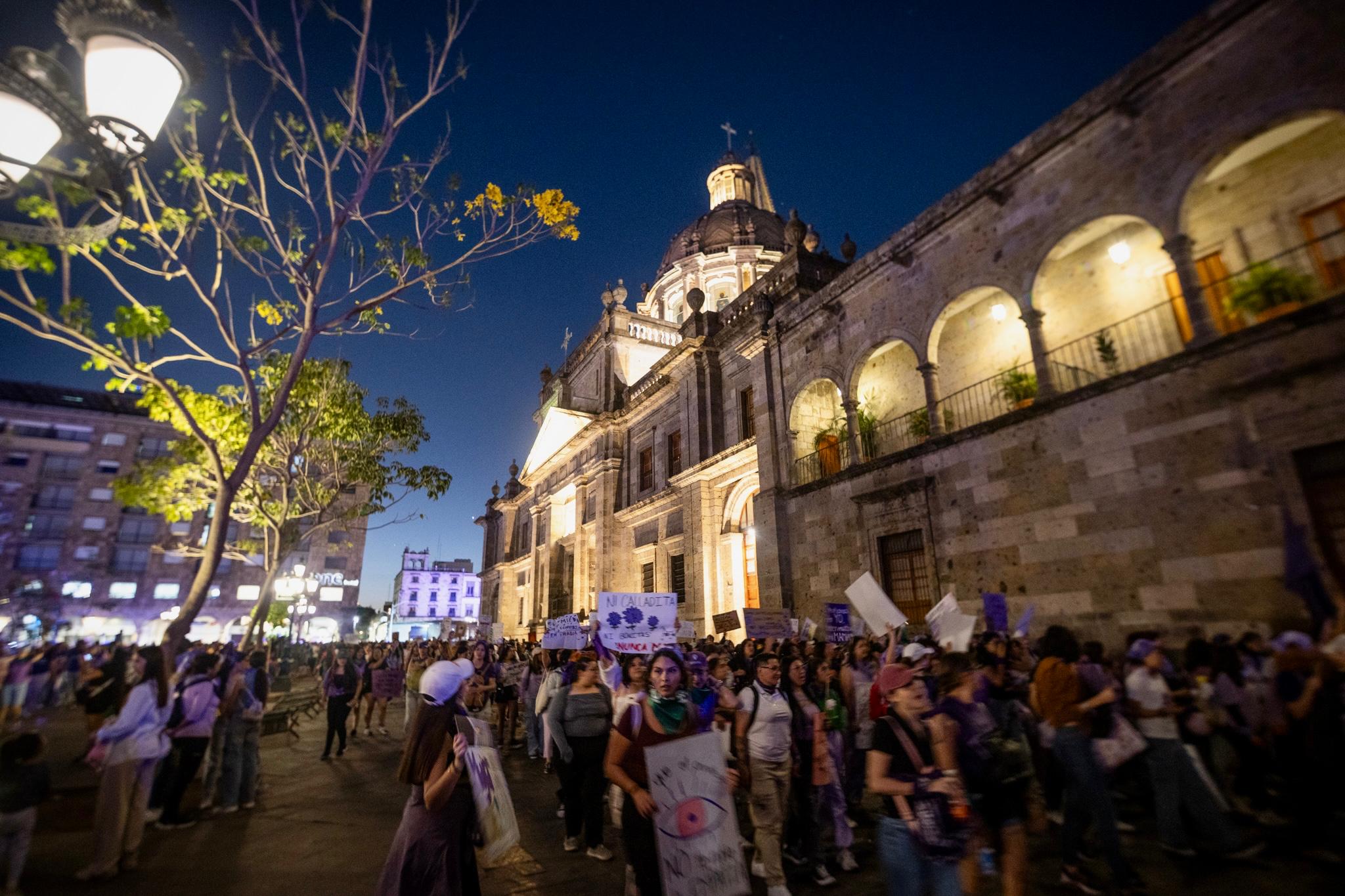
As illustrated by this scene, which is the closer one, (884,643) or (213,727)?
(213,727)

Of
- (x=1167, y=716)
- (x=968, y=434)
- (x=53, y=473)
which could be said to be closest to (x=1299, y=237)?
(x=968, y=434)

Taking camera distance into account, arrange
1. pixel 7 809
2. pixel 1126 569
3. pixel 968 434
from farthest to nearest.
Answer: pixel 968 434, pixel 1126 569, pixel 7 809

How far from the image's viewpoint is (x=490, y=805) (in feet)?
10.4

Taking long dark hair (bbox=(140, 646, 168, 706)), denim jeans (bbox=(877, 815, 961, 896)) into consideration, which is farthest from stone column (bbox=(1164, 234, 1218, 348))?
long dark hair (bbox=(140, 646, 168, 706))

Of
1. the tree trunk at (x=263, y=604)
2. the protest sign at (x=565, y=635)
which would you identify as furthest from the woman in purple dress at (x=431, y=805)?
the tree trunk at (x=263, y=604)

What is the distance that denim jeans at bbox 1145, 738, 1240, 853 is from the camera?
4992mm

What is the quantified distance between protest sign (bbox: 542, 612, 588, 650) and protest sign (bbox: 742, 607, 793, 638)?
333 centimetres

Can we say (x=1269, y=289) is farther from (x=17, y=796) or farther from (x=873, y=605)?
(x=17, y=796)

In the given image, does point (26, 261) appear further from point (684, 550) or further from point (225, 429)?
point (684, 550)

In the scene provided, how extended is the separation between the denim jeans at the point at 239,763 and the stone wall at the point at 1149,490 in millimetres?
11238

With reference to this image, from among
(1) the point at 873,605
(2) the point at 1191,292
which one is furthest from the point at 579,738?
(2) the point at 1191,292

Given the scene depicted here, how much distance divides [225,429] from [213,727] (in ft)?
21.9

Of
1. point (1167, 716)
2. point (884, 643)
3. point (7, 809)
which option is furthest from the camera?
point (884, 643)

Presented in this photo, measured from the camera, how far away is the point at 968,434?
462 inches
